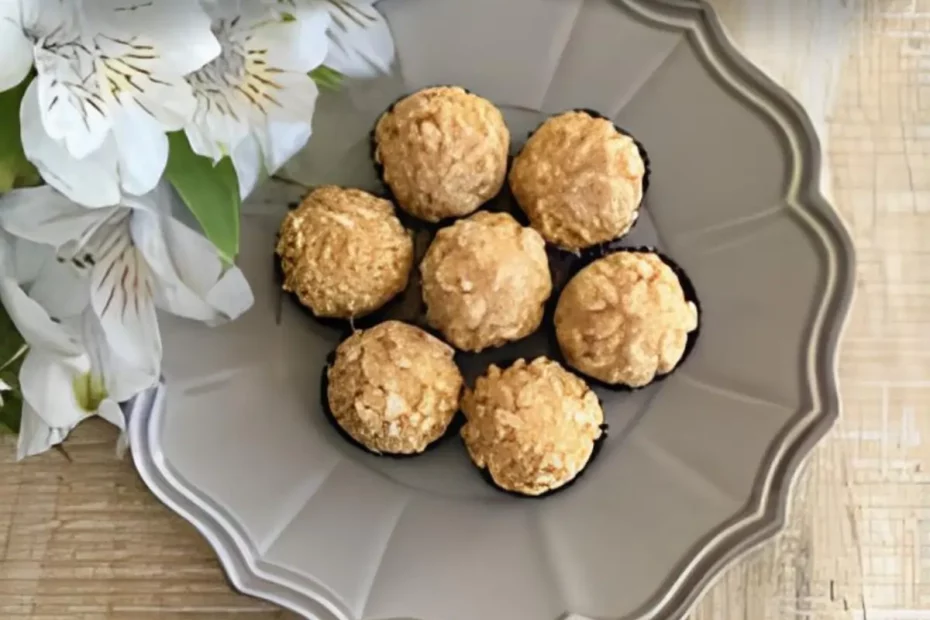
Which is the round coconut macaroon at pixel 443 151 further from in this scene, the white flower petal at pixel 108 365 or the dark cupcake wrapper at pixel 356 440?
the white flower petal at pixel 108 365

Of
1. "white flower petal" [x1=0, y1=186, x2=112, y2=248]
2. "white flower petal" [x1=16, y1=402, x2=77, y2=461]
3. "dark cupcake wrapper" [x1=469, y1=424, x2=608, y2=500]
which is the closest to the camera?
"white flower petal" [x1=0, y1=186, x2=112, y2=248]

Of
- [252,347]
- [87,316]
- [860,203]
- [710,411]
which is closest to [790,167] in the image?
[860,203]

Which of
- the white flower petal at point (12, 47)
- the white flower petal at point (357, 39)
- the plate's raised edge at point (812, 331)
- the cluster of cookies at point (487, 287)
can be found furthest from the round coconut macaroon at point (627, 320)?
the white flower petal at point (12, 47)

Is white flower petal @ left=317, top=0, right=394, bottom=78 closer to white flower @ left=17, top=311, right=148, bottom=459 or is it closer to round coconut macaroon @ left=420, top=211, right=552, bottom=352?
round coconut macaroon @ left=420, top=211, right=552, bottom=352

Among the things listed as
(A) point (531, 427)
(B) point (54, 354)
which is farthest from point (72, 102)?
(A) point (531, 427)

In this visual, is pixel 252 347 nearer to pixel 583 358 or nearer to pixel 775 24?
pixel 583 358

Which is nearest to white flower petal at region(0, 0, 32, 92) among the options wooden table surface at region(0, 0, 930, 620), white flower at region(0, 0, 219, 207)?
white flower at region(0, 0, 219, 207)
